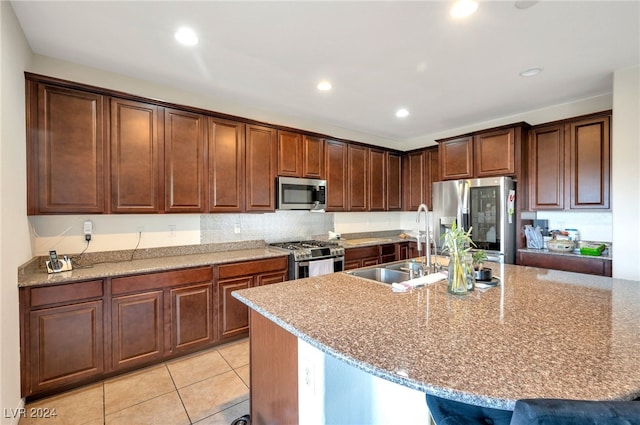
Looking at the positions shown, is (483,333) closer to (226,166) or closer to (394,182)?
(226,166)

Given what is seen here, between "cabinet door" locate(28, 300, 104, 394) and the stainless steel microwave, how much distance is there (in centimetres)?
206

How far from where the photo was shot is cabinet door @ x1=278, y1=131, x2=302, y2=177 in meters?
3.64

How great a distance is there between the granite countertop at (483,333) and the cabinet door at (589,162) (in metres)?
1.79

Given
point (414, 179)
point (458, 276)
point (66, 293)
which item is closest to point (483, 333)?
point (458, 276)

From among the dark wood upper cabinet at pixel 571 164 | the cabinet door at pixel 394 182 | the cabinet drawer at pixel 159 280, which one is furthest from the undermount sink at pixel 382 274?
the cabinet door at pixel 394 182

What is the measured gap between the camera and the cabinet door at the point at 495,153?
3.61 metres

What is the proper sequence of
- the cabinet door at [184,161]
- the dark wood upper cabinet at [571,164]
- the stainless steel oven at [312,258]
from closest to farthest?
the cabinet door at [184,161]
the dark wood upper cabinet at [571,164]
the stainless steel oven at [312,258]

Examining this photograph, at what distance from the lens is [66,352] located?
2.20 m

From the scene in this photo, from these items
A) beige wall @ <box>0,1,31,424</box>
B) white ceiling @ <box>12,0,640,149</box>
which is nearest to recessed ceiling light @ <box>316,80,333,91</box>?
white ceiling @ <box>12,0,640,149</box>

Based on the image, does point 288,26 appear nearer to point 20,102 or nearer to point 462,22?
point 462,22

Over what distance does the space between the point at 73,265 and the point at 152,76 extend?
1.86 meters

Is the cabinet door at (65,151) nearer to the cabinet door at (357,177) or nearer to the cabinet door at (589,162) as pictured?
the cabinet door at (357,177)

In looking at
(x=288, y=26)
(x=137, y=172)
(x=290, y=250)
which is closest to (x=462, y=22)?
(x=288, y=26)

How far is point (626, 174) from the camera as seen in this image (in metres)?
2.59
